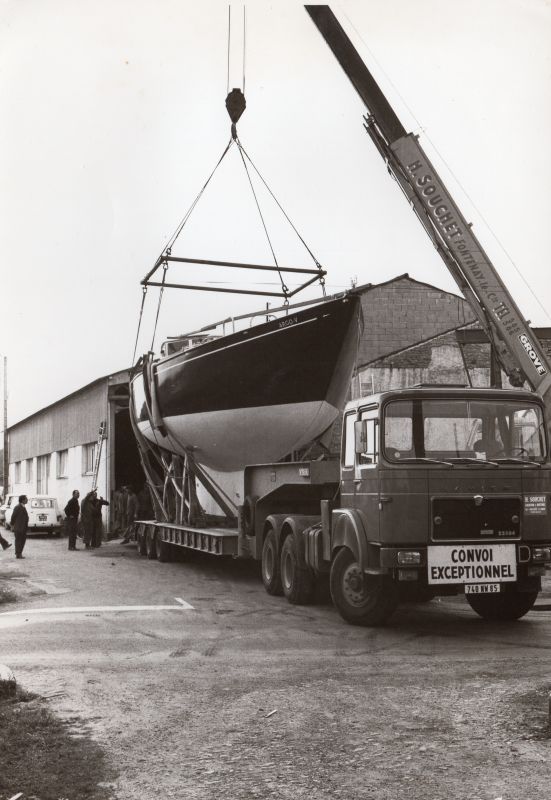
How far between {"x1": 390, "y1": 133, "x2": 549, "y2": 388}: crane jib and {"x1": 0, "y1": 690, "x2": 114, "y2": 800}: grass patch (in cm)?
1111

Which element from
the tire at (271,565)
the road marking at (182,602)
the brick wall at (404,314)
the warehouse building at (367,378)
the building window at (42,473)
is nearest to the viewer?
the road marking at (182,602)

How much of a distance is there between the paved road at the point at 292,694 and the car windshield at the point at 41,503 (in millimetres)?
18123

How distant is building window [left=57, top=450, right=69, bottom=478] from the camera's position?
123ft

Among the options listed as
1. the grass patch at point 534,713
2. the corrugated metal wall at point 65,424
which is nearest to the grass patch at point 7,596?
the grass patch at point 534,713

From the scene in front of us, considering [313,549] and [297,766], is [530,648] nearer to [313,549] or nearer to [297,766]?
[313,549]

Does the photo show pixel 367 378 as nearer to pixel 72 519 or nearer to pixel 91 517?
pixel 91 517

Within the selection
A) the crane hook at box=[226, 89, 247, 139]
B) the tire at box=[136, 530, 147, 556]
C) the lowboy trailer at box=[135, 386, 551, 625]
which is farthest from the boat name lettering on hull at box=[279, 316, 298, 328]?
the tire at box=[136, 530, 147, 556]

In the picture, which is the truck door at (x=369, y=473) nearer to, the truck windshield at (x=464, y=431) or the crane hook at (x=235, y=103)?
the truck windshield at (x=464, y=431)

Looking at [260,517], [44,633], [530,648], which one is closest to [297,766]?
[530,648]

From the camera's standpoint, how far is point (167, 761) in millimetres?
5316

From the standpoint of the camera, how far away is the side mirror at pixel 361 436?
10.1m

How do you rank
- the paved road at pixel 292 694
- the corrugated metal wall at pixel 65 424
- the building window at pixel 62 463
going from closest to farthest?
1. the paved road at pixel 292 694
2. the corrugated metal wall at pixel 65 424
3. the building window at pixel 62 463

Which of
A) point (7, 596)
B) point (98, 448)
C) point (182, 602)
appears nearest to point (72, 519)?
point (98, 448)

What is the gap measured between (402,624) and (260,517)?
3.42 m
